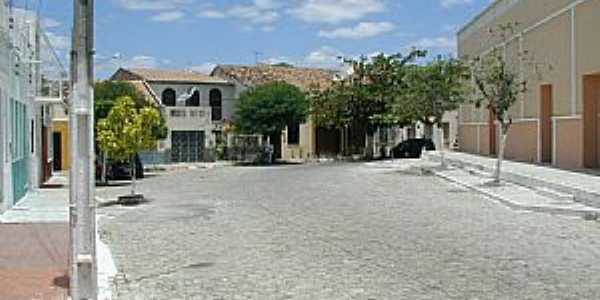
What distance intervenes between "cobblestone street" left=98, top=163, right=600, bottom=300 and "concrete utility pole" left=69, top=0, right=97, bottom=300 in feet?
6.34

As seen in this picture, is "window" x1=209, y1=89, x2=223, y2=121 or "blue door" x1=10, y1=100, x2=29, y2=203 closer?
"blue door" x1=10, y1=100, x2=29, y2=203

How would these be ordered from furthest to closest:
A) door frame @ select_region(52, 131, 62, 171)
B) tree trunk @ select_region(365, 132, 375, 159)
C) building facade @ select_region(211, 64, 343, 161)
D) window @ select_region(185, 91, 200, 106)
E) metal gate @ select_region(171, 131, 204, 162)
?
window @ select_region(185, 91, 200, 106)
building facade @ select_region(211, 64, 343, 161)
tree trunk @ select_region(365, 132, 375, 159)
metal gate @ select_region(171, 131, 204, 162)
door frame @ select_region(52, 131, 62, 171)

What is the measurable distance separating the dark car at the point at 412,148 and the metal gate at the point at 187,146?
44.4 feet

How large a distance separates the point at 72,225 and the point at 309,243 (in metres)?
6.75

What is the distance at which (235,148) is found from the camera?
6494cm

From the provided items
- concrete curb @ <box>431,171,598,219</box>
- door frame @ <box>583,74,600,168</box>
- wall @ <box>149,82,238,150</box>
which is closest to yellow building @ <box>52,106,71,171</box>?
wall @ <box>149,82,238,150</box>

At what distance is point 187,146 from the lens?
64500 millimetres

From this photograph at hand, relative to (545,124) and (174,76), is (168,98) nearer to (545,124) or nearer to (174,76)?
(174,76)

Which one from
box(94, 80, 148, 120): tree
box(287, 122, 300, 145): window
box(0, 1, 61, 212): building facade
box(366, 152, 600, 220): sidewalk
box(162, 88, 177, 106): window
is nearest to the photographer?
box(366, 152, 600, 220): sidewalk

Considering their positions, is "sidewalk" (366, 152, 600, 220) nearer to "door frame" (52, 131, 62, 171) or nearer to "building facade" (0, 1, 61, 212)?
"building facade" (0, 1, 61, 212)

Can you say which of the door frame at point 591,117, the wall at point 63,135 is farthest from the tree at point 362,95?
the door frame at point 591,117

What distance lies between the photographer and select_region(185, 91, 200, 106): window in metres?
67.7

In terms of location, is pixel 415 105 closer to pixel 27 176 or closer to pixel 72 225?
pixel 27 176

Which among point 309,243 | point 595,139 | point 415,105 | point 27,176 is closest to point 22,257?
point 309,243
